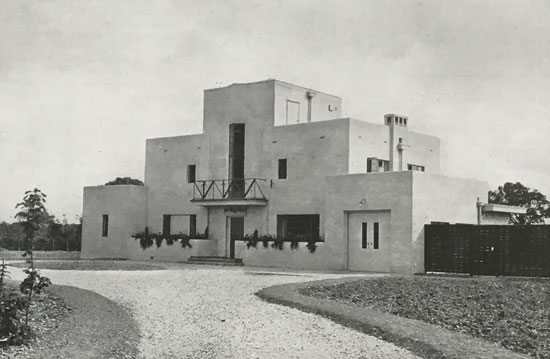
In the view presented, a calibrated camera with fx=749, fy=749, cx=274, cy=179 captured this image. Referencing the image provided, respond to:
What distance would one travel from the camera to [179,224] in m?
38.2

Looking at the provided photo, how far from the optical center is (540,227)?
25844 mm

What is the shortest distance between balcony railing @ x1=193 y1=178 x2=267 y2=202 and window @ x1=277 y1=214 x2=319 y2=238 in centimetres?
137

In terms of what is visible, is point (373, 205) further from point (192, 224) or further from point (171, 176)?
point (171, 176)

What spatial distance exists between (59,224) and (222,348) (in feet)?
137

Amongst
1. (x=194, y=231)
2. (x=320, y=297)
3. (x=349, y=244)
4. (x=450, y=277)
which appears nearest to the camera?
(x=320, y=297)

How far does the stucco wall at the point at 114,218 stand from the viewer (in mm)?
39156

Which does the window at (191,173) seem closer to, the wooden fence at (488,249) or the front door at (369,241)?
the front door at (369,241)

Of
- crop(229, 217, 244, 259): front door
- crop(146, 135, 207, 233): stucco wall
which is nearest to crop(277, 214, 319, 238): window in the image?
crop(229, 217, 244, 259): front door

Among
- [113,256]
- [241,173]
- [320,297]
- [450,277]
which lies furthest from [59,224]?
[320,297]

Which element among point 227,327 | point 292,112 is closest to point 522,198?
point 292,112

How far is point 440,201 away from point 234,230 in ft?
35.8

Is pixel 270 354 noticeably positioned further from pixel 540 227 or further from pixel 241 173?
pixel 241 173

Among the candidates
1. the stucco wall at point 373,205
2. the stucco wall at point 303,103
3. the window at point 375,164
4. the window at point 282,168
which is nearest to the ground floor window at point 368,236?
the stucco wall at point 373,205

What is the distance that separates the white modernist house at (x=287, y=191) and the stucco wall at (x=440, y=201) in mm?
41
